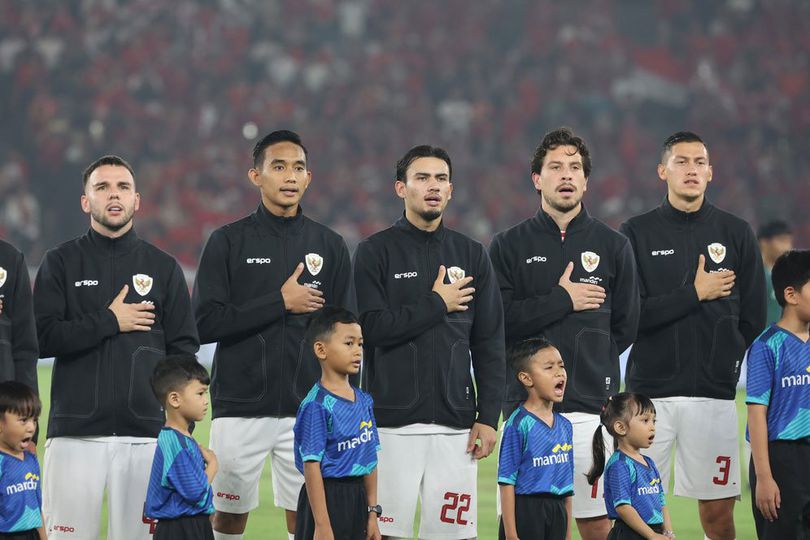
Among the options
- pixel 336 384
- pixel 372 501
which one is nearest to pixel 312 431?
pixel 336 384

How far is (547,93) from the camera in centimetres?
1959

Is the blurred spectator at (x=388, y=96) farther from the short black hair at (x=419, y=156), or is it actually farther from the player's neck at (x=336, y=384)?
the player's neck at (x=336, y=384)

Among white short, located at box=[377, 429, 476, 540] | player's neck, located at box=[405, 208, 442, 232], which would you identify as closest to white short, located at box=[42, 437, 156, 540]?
white short, located at box=[377, 429, 476, 540]

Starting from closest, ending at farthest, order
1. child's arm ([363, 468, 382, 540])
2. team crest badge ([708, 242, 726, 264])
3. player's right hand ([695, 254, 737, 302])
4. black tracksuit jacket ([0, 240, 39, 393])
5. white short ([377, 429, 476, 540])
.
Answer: child's arm ([363, 468, 382, 540]), black tracksuit jacket ([0, 240, 39, 393]), white short ([377, 429, 476, 540]), player's right hand ([695, 254, 737, 302]), team crest badge ([708, 242, 726, 264])

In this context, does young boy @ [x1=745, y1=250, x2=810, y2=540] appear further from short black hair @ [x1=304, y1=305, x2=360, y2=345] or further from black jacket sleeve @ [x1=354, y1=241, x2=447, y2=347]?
short black hair @ [x1=304, y1=305, x2=360, y2=345]

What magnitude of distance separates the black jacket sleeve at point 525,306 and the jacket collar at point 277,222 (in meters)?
0.95

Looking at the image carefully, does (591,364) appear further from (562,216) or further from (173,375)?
(173,375)

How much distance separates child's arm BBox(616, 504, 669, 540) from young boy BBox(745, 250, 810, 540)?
0.44 meters

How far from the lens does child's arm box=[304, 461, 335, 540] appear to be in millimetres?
4723

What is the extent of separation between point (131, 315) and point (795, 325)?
2.79 meters

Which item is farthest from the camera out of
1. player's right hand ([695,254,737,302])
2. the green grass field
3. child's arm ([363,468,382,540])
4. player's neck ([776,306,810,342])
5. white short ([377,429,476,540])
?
the green grass field

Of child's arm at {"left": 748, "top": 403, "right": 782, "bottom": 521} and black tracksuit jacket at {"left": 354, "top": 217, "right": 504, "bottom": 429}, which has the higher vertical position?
black tracksuit jacket at {"left": 354, "top": 217, "right": 504, "bottom": 429}

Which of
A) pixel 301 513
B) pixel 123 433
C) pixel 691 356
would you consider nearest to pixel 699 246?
pixel 691 356

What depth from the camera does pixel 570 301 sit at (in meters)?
5.55
